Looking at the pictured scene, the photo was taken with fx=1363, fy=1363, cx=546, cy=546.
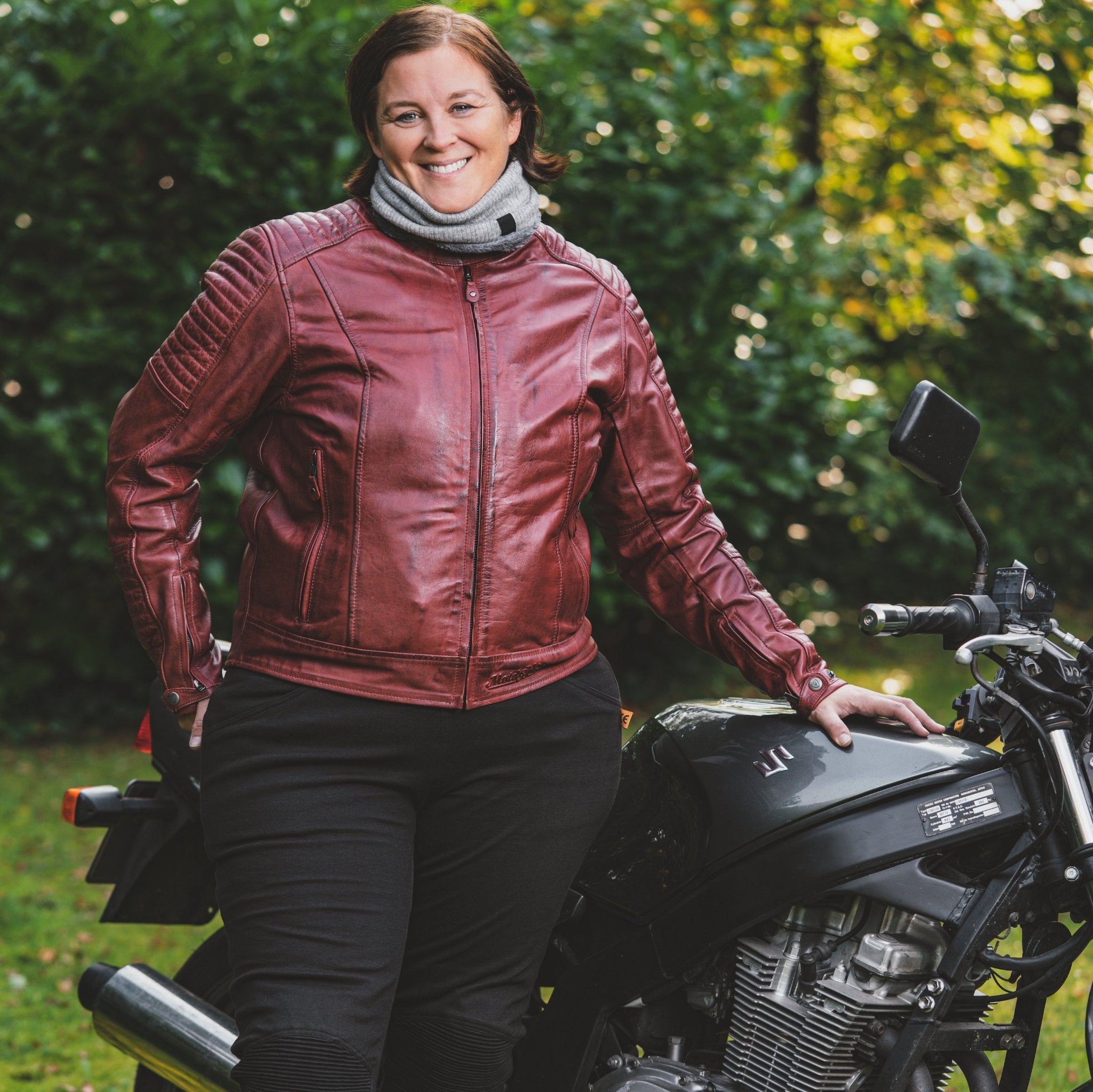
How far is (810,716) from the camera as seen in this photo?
2.16 metres

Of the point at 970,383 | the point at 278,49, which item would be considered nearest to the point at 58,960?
the point at 278,49

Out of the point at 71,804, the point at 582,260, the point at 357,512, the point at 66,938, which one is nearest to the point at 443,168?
the point at 582,260

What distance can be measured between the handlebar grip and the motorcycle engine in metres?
0.41

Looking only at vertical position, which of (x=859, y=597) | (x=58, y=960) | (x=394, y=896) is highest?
(x=394, y=896)

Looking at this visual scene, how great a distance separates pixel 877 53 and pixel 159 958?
7.64 m

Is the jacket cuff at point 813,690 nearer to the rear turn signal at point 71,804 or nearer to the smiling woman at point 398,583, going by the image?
the smiling woman at point 398,583

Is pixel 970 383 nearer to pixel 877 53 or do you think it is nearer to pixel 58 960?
pixel 877 53

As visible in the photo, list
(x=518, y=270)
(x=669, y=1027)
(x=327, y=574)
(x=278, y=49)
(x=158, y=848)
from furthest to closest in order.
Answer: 1. (x=278, y=49)
2. (x=158, y=848)
3. (x=669, y=1027)
4. (x=518, y=270)
5. (x=327, y=574)

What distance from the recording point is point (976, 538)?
2.04 m

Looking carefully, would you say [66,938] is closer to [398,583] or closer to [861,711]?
[398,583]

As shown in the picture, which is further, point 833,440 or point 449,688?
point 833,440

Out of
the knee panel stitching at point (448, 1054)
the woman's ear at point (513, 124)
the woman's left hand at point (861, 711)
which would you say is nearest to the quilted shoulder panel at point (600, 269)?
the woman's ear at point (513, 124)

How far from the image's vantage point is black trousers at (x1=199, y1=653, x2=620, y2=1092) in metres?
1.88

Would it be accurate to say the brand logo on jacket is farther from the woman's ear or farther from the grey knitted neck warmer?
the woman's ear
